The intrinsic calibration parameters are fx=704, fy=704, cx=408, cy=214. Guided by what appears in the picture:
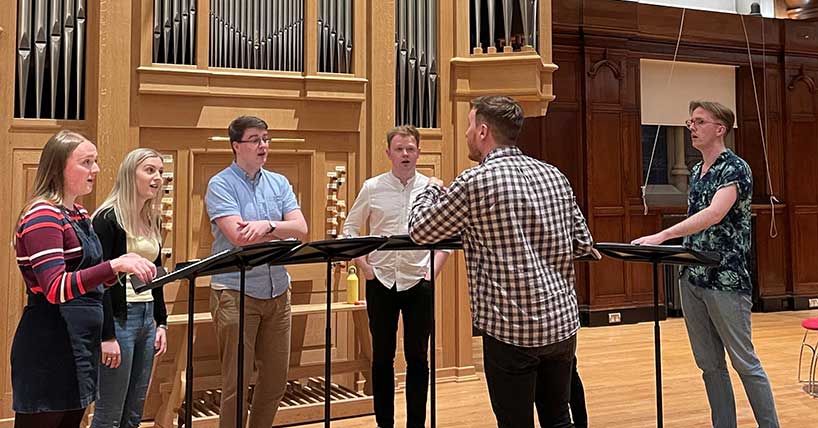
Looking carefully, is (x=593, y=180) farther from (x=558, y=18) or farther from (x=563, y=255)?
(x=563, y=255)

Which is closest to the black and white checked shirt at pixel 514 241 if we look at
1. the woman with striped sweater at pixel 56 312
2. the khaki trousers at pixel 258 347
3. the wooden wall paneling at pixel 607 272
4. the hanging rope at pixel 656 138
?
the woman with striped sweater at pixel 56 312

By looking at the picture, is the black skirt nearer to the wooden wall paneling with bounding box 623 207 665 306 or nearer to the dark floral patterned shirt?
the dark floral patterned shirt

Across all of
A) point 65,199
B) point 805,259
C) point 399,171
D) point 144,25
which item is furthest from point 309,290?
point 805,259

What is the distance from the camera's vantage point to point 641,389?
190 inches

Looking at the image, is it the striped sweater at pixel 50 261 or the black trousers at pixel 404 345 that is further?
the black trousers at pixel 404 345

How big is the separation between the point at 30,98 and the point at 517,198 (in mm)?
3284

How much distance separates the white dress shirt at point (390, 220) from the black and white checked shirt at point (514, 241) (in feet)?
4.46

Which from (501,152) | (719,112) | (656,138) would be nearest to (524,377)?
(501,152)

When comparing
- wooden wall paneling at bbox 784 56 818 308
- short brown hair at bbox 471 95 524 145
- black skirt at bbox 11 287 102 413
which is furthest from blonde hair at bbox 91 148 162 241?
wooden wall paneling at bbox 784 56 818 308

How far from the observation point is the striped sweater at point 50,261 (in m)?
2.08

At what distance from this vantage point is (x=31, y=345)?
2104 mm

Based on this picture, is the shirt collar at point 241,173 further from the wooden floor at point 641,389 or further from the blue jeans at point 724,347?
the blue jeans at point 724,347

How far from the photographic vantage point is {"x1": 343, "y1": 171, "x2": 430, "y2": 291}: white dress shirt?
3.48m

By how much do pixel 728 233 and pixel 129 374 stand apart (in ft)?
8.54
